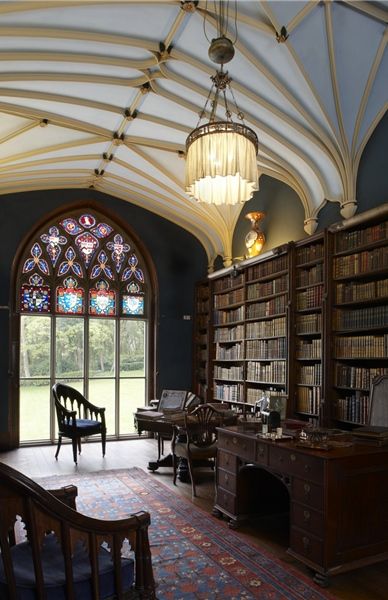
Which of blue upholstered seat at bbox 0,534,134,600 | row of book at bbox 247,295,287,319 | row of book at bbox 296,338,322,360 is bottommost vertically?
blue upholstered seat at bbox 0,534,134,600

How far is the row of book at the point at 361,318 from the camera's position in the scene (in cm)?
497

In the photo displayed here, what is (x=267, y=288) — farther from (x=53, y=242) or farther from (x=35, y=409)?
(x=35, y=409)

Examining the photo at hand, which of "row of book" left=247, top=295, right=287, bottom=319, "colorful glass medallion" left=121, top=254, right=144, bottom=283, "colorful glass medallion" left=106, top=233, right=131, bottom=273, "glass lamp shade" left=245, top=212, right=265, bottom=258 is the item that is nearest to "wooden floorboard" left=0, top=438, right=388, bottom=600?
"row of book" left=247, top=295, right=287, bottom=319

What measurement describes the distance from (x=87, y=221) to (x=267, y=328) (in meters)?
4.17

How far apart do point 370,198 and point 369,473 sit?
328cm

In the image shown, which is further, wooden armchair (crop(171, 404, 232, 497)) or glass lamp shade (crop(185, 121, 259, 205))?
wooden armchair (crop(171, 404, 232, 497))

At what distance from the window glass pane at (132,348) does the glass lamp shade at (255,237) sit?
9.41 ft

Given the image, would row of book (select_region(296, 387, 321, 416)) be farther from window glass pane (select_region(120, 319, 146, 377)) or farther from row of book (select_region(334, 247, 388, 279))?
window glass pane (select_region(120, 319, 146, 377))

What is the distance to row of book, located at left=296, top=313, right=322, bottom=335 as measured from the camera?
19.3 ft

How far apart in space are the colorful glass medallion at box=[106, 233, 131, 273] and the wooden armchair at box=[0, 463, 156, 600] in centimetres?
716

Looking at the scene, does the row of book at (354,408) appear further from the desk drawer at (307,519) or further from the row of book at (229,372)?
the row of book at (229,372)

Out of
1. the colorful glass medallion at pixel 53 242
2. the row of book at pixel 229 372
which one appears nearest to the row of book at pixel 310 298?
the row of book at pixel 229 372

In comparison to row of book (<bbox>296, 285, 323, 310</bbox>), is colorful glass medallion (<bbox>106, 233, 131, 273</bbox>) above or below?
above

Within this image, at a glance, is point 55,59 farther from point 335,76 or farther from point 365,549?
point 365,549
